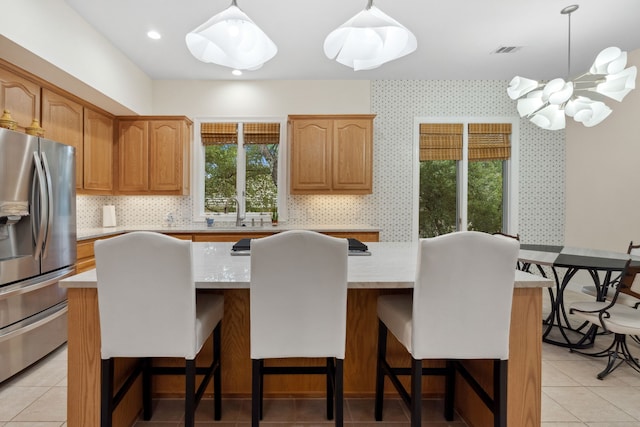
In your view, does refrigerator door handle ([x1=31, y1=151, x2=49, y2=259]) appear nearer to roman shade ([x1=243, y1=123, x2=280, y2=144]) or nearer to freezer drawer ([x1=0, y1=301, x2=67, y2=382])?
freezer drawer ([x1=0, y1=301, x2=67, y2=382])

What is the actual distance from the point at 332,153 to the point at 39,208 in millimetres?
2976

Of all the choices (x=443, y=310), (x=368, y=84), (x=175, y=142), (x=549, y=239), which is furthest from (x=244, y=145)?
(x=549, y=239)

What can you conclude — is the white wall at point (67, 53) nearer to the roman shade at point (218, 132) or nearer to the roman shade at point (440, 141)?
the roman shade at point (218, 132)

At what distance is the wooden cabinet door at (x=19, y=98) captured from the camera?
2.66 m

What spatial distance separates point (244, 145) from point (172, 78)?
1.29 meters

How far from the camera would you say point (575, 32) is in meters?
3.41

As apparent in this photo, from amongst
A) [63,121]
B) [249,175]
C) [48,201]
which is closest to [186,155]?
[249,175]

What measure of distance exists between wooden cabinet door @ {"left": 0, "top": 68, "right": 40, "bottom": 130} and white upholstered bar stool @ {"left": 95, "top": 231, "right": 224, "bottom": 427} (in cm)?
227

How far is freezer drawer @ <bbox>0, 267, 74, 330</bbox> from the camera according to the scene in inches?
87.7

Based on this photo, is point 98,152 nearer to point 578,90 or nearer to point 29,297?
point 29,297

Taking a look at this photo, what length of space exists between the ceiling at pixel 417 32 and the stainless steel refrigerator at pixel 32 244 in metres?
1.49

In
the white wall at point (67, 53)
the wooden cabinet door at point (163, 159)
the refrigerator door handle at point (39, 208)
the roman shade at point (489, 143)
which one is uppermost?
the white wall at point (67, 53)

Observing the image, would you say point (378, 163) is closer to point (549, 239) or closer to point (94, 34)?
point (549, 239)

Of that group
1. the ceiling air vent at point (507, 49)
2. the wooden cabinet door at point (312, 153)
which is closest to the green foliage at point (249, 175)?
the wooden cabinet door at point (312, 153)
